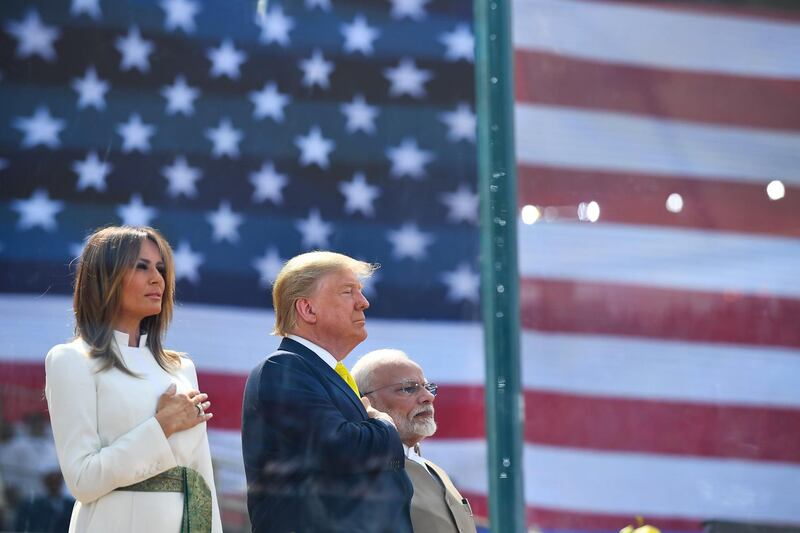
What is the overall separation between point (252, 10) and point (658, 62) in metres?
1.44

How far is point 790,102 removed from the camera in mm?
4160

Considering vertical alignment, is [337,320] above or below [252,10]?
below

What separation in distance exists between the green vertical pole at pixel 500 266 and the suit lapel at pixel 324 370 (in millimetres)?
340

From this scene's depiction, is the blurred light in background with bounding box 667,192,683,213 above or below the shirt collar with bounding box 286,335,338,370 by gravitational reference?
above

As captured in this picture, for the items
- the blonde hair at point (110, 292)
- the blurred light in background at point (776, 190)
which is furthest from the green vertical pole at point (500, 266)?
the blurred light in background at point (776, 190)

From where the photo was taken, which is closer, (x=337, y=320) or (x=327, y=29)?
(x=337, y=320)

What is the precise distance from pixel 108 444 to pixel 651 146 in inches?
85.3

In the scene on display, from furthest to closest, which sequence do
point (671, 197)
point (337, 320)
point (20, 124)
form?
point (671, 197), point (20, 124), point (337, 320)

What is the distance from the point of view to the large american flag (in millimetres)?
3523

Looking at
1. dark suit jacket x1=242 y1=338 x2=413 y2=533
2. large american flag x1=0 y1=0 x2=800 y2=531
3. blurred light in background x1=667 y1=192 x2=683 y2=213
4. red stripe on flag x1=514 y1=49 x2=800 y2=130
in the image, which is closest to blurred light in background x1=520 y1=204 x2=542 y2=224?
large american flag x1=0 y1=0 x2=800 y2=531

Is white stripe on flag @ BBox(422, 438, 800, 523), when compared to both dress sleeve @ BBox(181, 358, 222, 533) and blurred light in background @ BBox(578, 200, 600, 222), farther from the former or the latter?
dress sleeve @ BBox(181, 358, 222, 533)

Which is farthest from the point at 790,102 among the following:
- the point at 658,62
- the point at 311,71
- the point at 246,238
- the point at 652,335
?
the point at 246,238

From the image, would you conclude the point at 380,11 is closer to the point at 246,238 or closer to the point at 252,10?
the point at 252,10

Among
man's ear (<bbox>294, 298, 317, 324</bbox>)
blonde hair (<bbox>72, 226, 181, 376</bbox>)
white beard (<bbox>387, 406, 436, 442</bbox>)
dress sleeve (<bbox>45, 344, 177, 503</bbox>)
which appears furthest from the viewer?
white beard (<bbox>387, 406, 436, 442</bbox>)
